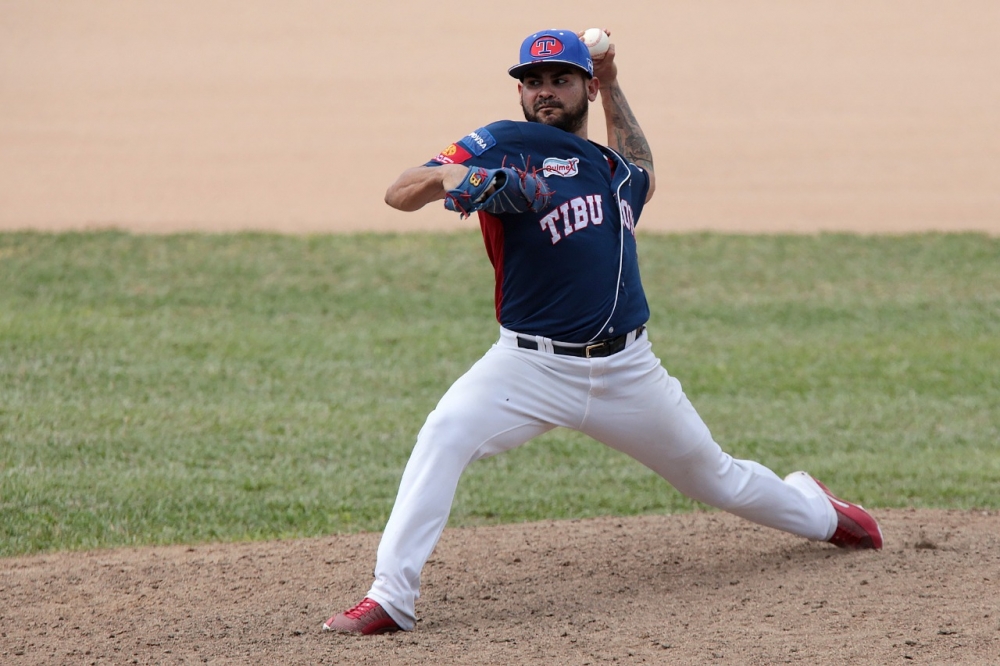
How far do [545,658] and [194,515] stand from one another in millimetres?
2806

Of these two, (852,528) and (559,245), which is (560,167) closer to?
(559,245)

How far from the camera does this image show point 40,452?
7125 millimetres

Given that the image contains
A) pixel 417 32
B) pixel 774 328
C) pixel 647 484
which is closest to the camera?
pixel 647 484

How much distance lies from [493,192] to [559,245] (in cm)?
51

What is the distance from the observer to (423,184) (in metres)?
3.95

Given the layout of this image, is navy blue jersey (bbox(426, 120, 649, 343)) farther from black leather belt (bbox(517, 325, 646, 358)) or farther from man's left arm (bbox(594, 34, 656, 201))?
man's left arm (bbox(594, 34, 656, 201))

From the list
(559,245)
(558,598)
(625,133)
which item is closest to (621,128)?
(625,133)

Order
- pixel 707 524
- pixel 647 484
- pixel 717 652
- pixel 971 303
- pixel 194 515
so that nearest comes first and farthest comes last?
pixel 717 652 → pixel 707 524 → pixel 194 515 → pixel 647 484 → pixel 971 303

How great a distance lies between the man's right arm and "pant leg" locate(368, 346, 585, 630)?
64 centimetres

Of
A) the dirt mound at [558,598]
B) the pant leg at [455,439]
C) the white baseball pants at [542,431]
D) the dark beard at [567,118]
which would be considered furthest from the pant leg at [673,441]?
the dark beard at [567,118]

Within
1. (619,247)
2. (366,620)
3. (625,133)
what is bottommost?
(366,620)

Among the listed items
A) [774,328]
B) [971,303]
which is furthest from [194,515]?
[971,303]

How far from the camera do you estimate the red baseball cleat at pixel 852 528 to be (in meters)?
5.03

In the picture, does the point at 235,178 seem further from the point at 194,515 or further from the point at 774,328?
the point at 194,515
